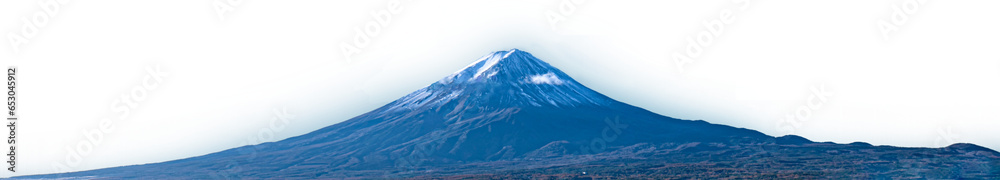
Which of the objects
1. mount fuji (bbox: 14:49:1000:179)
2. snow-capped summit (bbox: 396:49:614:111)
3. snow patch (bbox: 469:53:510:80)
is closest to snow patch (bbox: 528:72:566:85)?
snow-capped summit (bbox: 396:49:614:111)

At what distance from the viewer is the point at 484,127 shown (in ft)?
487

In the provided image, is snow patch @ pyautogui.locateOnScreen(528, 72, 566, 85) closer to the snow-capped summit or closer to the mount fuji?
the snow-capped summit

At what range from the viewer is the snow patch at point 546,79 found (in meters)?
172

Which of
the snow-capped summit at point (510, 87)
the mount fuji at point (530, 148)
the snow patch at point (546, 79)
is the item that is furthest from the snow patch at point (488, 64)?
the snow patch at point (546, 79)

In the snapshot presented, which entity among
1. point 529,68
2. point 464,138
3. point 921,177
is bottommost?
point 921,177

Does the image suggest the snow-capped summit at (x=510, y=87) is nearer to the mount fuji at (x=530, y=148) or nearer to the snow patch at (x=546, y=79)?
the snow patch at (x=546, y=79)

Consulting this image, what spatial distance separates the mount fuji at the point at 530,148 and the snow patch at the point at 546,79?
23cm

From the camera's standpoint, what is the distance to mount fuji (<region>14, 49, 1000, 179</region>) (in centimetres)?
10750

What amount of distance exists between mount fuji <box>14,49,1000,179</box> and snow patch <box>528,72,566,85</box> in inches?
9.3

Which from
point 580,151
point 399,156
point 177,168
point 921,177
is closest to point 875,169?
point 921,177

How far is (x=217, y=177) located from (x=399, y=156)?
2720 cm

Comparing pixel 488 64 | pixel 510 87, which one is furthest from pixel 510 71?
pixel 488 64

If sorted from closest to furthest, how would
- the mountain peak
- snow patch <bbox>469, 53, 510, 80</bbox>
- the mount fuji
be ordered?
the mount fuji, the mountain peak, snow patch <bbox>469, 53, 510, 80</bbox>

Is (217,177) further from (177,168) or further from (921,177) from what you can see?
(921,177)
